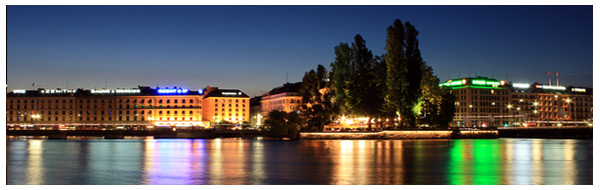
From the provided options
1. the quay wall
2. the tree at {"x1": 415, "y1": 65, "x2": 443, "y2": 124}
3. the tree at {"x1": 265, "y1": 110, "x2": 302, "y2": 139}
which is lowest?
the quay wall

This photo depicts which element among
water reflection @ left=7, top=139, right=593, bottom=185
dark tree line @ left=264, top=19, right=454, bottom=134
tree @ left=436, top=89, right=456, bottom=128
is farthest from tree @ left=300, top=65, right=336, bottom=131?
water reflection @ left=7, top=139, right=593, bottom=185

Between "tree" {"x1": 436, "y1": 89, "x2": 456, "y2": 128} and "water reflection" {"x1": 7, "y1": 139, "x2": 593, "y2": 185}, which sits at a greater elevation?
"tree" {"x1": 436, "y1": 89, "x2": 456, "y2": 128}

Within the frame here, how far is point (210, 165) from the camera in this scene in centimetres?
4850

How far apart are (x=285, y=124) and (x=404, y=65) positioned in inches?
984

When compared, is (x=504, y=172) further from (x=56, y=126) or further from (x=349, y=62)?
(x=56, y=126)

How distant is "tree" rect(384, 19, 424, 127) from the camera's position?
9838 centimetres

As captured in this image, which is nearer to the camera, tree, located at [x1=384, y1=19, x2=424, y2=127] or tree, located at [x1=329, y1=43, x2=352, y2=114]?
tree, located at [x1=384, y1=19, x2=424, y2=127]

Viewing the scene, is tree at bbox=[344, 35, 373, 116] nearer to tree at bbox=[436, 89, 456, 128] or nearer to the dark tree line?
the dark tree line

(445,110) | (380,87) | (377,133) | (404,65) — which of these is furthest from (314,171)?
(445,110)

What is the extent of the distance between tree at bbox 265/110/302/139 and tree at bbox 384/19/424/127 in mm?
20119

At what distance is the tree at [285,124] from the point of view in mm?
112625

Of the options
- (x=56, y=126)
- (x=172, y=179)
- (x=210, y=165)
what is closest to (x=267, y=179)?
(x=172, y=179)

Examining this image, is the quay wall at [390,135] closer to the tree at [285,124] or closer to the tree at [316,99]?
the tree at [285,124]

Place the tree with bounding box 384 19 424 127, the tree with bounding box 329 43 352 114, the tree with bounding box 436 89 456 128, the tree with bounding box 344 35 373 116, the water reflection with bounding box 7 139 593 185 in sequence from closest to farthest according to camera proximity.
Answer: the water reflection with bounding box 7 139 593 185 < the tree with bounding box 384 19 424 127 < the tree with bounding box 344 35 373 116 < the tree with bounding box 329 43 352 114 < the tree with bounding box 436 89 456 128
